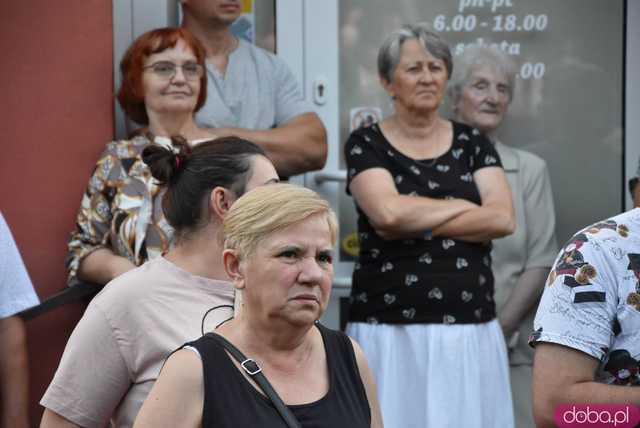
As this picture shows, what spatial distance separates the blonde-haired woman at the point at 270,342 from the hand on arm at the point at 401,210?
6.58ft

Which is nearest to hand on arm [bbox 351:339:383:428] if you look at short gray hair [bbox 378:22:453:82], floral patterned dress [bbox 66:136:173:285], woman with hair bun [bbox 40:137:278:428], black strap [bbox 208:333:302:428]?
black strap [bbox 208:333:302:428]

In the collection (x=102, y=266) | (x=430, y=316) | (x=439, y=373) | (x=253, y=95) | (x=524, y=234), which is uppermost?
(x=253, y=95)

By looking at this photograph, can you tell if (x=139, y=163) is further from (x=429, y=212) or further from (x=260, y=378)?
(x=260, y=378)

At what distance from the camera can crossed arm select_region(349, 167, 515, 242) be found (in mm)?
4973

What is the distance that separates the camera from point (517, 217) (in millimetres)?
6047

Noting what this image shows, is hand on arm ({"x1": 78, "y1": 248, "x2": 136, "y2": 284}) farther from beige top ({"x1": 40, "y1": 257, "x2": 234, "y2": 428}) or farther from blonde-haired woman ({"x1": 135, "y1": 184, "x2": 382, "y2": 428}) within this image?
blonde-haired woman ({"x1": 135, "y1": 184, "x2": 382, "y2": 428})

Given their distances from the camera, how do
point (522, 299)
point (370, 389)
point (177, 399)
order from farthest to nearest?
point (522, 299) < point (370, 389) < point (177, 399)

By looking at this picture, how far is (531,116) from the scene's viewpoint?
6242 millimetres

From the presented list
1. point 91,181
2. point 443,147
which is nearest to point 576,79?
point 443,147

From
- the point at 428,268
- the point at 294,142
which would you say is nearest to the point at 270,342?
the point at 428,268

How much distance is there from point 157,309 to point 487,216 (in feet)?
6.61

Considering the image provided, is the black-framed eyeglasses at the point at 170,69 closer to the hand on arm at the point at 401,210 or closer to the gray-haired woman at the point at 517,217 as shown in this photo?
the hand on arm at the point at 401,210

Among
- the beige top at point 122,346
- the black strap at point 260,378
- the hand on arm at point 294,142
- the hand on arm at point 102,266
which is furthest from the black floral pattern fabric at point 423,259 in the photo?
the black strap at point 260,378

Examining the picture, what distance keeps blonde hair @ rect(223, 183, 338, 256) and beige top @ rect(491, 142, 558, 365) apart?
315cm
